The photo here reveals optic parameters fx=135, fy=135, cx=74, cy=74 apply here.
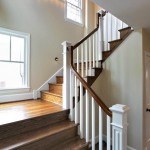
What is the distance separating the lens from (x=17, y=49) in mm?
3492

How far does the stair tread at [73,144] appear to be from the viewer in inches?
80.3

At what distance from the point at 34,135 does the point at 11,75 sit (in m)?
1.95

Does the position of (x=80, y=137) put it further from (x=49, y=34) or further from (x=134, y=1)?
(x=49, y=34)

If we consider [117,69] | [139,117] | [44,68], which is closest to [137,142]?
[139,117]

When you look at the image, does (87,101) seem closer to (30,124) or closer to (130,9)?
(30,124)

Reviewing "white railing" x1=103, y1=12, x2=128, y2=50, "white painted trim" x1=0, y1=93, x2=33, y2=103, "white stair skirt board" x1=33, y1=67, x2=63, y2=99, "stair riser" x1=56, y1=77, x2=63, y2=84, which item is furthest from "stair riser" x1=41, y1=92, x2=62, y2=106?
"white railing" x1=103, y1=12, x2=128, y2=50

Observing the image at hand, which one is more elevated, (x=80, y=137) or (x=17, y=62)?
(x=17, y=62)

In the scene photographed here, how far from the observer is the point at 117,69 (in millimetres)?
3176

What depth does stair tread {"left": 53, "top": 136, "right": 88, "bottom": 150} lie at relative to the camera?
2.04m

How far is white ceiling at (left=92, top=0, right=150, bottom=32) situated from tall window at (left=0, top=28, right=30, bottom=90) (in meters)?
2.39

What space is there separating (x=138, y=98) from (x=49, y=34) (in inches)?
114

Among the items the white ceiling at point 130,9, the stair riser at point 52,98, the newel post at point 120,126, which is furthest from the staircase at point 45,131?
the white ceiling at point 130,9

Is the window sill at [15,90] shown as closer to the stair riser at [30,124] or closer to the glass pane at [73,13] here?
the stair riser at [30,124]

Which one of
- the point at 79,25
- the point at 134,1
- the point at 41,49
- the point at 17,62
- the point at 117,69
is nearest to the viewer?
the point at 134,1
